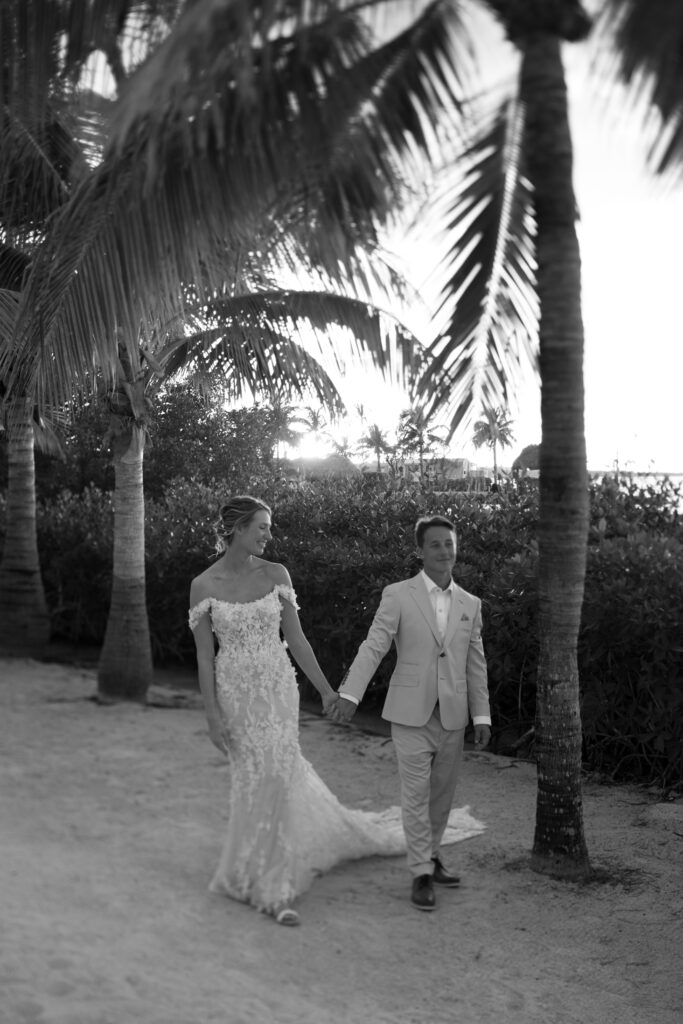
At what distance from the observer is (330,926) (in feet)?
17.4

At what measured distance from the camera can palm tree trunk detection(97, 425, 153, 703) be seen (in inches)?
451

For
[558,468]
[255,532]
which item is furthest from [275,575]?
[558,468]

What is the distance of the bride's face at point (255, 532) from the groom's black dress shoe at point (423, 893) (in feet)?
6.38

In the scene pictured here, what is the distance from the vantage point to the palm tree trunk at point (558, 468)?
5.52 meters

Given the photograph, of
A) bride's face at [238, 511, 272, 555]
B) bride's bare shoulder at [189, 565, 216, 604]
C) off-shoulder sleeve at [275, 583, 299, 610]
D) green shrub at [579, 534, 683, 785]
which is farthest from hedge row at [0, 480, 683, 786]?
bride's bare shoulder at [189, 565, 216, 604]

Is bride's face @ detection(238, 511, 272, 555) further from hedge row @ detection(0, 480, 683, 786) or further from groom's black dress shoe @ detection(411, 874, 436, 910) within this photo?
hedge row @ detection(0, 480, 683, 786)

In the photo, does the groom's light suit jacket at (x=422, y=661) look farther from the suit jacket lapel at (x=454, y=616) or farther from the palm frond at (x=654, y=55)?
the palm frond at (x=654, y=55)

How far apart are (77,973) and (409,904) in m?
1.90

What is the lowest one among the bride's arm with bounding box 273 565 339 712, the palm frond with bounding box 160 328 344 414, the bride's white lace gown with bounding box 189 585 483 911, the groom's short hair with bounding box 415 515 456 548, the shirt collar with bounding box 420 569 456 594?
the bride's white lace gown with bounding box 189 585 483 911

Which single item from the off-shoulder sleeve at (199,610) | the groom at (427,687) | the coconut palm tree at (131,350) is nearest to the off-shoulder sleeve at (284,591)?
the off-shoulder sleeve at (199,610)

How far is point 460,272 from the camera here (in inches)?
237

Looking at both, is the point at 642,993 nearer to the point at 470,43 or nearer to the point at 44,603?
the point at 470,43

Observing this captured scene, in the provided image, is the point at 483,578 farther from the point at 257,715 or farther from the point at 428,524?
the point at 257,715

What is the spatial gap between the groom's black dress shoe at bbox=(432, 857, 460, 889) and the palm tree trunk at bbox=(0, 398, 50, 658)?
9.14 metres
